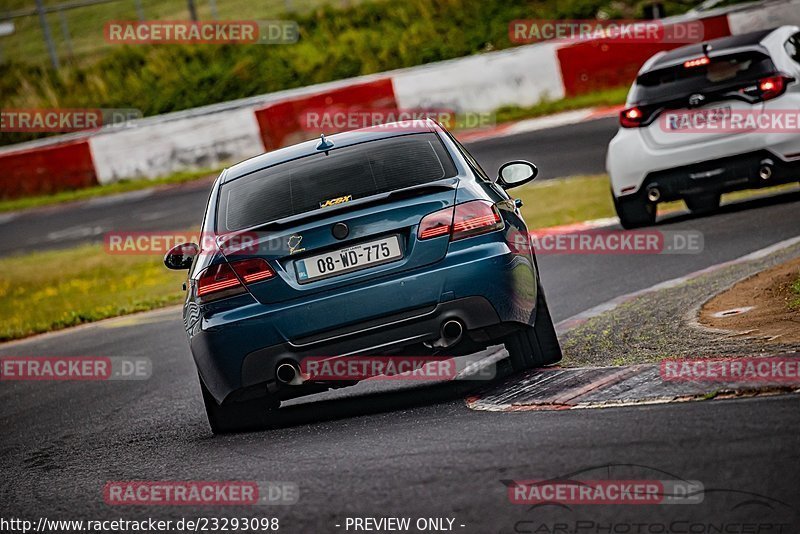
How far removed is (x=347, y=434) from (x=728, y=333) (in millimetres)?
2171

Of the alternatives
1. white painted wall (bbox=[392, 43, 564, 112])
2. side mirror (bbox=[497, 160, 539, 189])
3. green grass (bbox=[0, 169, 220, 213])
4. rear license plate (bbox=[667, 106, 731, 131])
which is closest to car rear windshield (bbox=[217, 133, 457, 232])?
side mirror (bbox=[497, 160, 539, 189])

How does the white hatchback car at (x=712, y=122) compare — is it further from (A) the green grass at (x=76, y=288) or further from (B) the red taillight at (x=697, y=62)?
(A) the green grass at (x=76, y=288)

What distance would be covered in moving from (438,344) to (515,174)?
168 cm

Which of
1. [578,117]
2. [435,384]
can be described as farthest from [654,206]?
[578,117]

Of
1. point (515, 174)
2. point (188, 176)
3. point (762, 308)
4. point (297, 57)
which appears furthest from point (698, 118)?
point (297, 57)

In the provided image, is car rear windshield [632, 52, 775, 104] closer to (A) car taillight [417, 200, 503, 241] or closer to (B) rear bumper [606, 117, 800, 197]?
(B) rear bumper [606, 117, 800, 197]

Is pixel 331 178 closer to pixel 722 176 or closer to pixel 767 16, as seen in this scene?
pixel 722 176

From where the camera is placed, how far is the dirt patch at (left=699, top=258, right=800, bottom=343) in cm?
725

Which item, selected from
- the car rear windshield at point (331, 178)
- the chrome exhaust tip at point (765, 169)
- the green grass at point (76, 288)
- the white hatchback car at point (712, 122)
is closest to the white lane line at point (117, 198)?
the green grass at point (76, 288)

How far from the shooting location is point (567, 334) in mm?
8797

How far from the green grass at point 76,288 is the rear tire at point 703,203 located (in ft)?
18.8

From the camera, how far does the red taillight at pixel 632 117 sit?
41.3 feet

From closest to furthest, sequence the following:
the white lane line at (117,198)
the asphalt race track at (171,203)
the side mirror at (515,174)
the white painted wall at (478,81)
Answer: the side mirror at (515,174)
the asphalt race track at (171,203)
the white painted wall at (478,81)
the white lane line at (117,198)

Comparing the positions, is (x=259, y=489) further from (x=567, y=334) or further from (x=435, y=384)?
(x=567, y=334)
